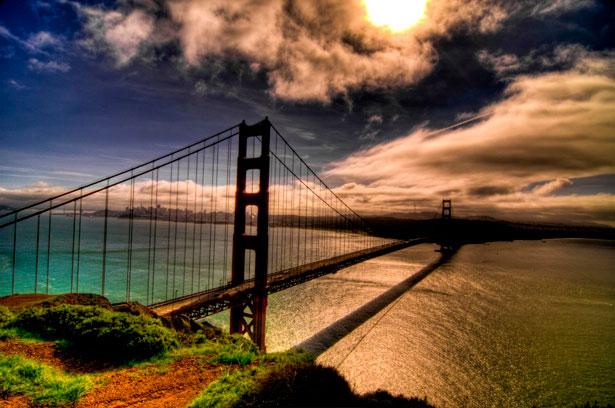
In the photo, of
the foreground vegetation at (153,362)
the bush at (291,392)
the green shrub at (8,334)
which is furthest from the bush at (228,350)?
the green shrub at (8,334)

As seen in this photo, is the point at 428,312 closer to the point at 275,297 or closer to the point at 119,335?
the point at 275,297

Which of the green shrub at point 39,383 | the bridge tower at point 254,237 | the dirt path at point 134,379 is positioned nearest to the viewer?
the green shrub at point 39,383

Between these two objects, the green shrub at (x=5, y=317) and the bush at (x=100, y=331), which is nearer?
the bush at (x=100, y=331)

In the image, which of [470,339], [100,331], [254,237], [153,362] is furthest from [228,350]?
[470,339]

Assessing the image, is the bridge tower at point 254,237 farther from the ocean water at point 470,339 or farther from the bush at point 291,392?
the bush at point 291,392

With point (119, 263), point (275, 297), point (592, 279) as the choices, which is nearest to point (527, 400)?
point (275, 297)

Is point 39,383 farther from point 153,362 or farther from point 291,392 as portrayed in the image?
point 291,392

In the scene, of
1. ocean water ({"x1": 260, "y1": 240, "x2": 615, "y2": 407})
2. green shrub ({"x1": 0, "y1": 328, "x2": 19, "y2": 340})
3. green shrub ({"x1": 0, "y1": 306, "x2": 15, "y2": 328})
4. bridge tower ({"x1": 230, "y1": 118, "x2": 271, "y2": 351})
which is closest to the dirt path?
green shrub ({"x1": 0, "y1": 328, "x2": 19, "y2": 340})

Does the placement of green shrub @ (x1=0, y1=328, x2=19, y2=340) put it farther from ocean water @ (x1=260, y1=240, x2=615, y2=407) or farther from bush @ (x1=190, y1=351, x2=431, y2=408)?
ocean water @ (x1=260, y1=240, x2=615, y2=407)
